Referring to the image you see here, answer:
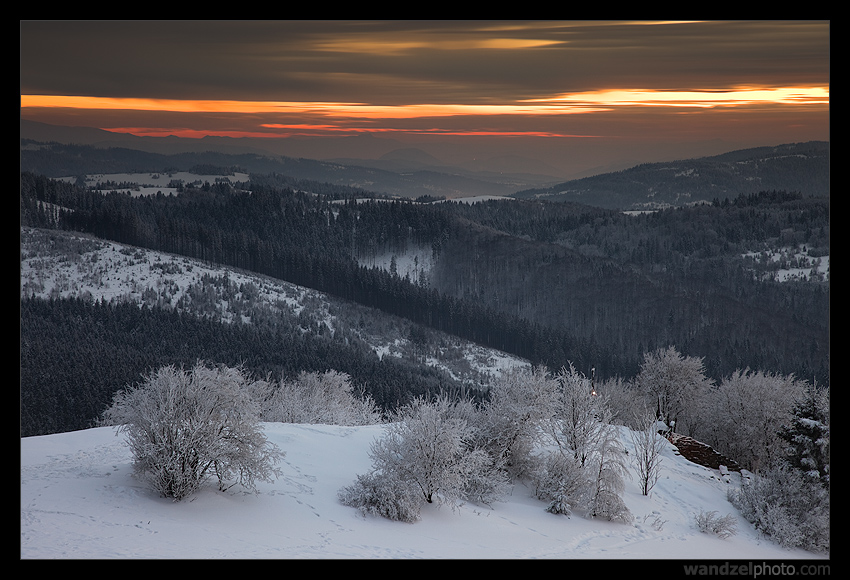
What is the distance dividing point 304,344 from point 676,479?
258 ft

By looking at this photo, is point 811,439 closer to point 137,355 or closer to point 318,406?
point 318,406

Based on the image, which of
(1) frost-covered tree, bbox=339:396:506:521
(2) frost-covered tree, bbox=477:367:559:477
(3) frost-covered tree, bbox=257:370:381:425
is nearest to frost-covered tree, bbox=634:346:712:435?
(3) frost-covered tree, bbox=257:370:381:425

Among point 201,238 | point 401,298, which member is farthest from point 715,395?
point 201,238

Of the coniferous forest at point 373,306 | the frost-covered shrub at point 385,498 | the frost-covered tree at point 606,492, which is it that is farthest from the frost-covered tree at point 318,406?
the frost-covered tree at point 606,492

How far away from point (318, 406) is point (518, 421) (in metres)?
24.9

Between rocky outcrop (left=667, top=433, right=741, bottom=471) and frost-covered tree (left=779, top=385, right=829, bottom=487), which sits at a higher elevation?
frost-covered tree (left=779, top=385, right=829, bottom=487)

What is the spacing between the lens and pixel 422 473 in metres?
24.1

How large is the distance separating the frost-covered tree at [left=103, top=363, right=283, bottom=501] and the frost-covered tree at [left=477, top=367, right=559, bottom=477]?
38.0 ft

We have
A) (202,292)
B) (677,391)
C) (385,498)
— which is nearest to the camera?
(385,498)

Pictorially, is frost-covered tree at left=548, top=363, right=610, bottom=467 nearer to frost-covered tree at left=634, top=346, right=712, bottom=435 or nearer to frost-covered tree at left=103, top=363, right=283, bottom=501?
frost-covered tree at left=103, top=363, right=283, bottom=501

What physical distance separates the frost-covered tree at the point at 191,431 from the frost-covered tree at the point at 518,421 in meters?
11.6

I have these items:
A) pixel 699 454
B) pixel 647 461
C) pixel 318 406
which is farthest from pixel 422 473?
pixel 318 406

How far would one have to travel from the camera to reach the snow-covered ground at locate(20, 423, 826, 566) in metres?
16.4
